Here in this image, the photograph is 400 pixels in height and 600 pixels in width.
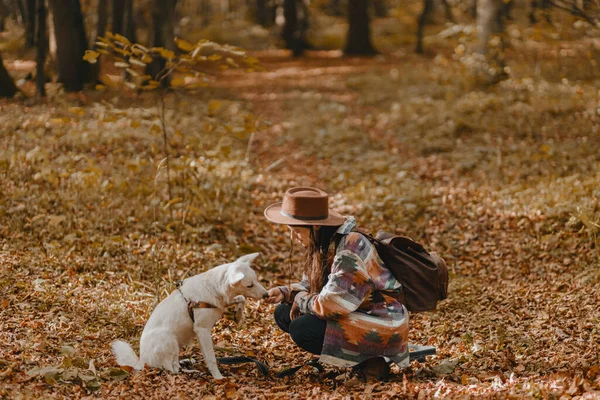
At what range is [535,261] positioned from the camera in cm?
734

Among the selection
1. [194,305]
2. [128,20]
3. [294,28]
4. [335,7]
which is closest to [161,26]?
[128,20]

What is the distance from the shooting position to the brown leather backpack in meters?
4.51

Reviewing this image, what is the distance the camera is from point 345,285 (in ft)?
14.0

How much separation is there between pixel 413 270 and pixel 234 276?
1446 millimetres

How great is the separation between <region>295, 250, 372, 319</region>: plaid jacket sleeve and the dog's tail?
1701mm

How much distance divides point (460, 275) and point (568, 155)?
4735mm

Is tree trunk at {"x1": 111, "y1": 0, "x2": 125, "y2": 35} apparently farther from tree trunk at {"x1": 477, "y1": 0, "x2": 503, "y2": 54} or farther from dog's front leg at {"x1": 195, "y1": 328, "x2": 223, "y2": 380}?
dog's front leg at {"x1": 195, "y1": 328, "x2": 223, "y2": 380}

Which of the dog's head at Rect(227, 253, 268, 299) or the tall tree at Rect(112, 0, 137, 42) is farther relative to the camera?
the tall tree at Rect(112, 0, 137, 42)

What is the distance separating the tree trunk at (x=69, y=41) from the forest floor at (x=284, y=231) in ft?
2.73

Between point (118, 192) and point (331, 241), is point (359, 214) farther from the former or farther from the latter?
point (331, 241)

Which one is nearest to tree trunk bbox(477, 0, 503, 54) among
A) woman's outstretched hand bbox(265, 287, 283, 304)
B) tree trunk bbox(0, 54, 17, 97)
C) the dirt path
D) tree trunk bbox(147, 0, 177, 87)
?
the dirt path

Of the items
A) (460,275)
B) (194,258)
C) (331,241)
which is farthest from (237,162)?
(331,241)

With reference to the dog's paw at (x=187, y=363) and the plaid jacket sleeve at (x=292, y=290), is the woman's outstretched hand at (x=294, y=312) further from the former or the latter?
the dog's paw at (x=187, y=363)

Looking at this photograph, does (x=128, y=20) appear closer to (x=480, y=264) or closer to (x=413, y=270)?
(x=480, y=264)
